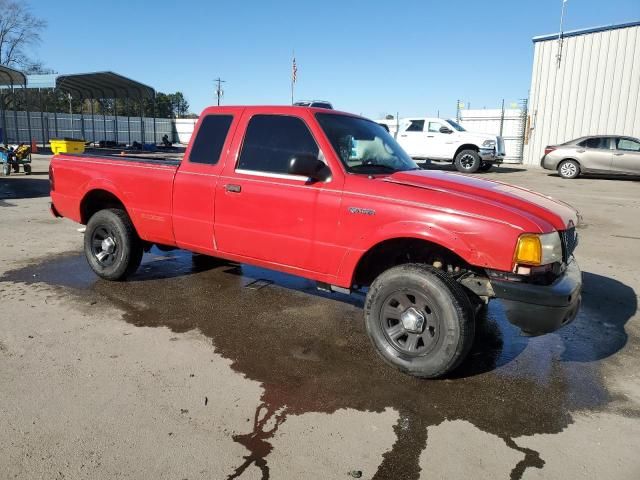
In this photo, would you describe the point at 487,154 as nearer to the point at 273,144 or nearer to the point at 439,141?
the point at 439,141

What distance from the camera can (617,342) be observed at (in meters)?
4.31

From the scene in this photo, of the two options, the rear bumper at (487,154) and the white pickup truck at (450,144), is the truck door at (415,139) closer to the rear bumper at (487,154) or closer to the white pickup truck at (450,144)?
the white pickup truck at (450,144)

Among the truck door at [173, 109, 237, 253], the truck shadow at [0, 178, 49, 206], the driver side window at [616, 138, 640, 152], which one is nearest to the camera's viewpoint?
the truck door at [173, 109, 237, 253]

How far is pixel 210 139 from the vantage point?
4.70 meters

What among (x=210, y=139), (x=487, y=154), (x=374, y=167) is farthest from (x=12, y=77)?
(x=374, y=167)

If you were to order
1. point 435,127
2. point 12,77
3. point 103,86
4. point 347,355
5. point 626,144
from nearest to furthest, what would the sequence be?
point 347,355, point 626,144, point 435,127, point 12,77, point 103,86

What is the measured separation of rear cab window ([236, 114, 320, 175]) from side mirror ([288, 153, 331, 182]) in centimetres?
22

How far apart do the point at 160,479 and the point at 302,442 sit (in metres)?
0.75

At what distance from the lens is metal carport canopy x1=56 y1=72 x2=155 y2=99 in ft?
87.9

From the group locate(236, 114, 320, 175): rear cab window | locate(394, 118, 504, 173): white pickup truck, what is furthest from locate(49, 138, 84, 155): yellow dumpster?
locate(236, 114, 320, 175): rear cab window

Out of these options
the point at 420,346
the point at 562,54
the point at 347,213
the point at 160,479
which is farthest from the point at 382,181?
the point at 562,54

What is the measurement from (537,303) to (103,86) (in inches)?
1268

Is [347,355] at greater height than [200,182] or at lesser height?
lesser

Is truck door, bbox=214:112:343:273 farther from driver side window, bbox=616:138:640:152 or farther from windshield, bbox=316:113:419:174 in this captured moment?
driver side window, bbox=616:138:640:152
